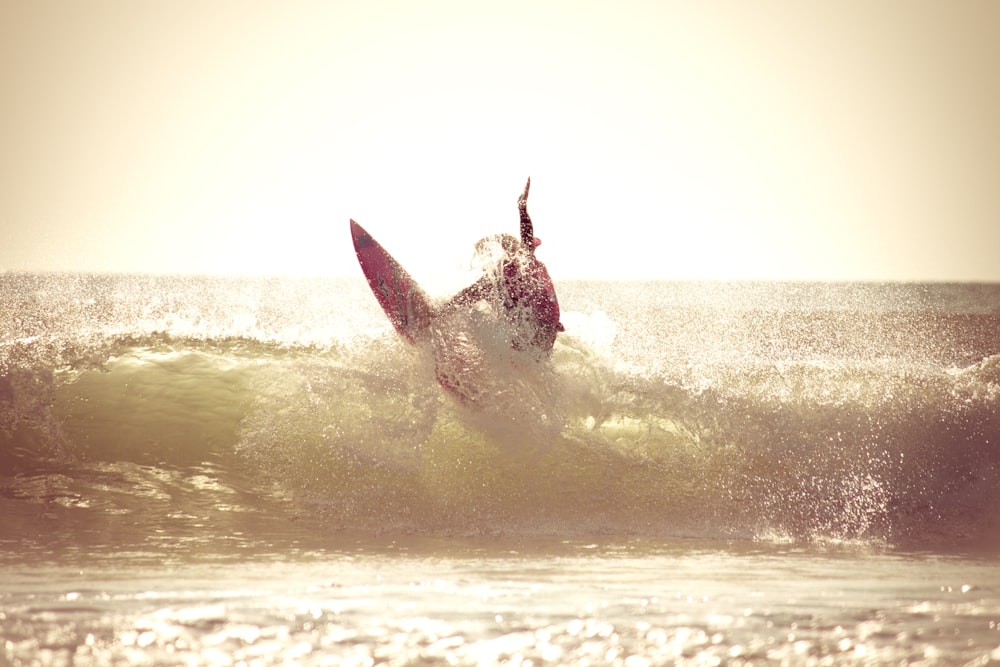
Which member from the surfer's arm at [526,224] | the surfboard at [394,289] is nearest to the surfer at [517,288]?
the surfer's arm at [526,224]

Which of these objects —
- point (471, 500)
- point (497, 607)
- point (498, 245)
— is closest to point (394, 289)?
point (498, 245)

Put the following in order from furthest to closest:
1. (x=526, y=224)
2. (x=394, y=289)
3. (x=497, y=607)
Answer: (x=394, y=289), (x=526, y=224), (x=497, y=607)

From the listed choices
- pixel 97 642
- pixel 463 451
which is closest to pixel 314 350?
pixel 463 451

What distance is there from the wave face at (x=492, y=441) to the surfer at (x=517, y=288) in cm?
16

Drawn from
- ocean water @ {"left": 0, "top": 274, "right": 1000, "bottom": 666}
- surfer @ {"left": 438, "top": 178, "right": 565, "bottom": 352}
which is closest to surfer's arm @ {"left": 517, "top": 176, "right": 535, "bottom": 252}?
surfer @ {"left": 438, "top": 178, "right": 565, "bottom": 352}

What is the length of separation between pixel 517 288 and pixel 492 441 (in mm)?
1006

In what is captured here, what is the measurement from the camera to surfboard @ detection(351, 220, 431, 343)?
18.5 ft

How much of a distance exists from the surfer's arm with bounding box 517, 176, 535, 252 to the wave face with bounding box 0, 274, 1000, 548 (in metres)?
0.57

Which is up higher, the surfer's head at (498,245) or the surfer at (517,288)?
the surfer's head at (498,245)

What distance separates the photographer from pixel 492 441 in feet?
16.3

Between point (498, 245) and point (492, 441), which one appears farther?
point (498, 245)

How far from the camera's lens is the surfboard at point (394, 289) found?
18.5 ft

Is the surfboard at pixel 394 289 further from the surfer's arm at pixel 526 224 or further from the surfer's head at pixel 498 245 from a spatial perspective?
the surfer's arm at pixel 526 224

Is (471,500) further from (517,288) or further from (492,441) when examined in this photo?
(517,288)
